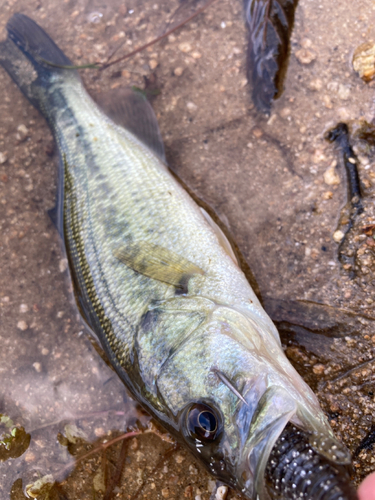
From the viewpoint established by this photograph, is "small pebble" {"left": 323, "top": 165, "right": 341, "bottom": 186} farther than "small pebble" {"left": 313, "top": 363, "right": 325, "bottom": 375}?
Yes

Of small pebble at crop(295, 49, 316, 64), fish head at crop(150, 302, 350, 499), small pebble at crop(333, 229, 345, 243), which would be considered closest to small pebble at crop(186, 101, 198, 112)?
small pebble at crop(295, 49, 316, 64)

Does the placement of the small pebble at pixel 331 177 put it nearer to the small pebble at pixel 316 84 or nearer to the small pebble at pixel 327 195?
the small pebble at pixel 327 195

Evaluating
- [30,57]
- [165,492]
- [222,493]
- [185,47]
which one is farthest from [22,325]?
[185,47]

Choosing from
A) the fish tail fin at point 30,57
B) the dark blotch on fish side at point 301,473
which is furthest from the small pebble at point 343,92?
the dark blotch on fish side at point 301,473

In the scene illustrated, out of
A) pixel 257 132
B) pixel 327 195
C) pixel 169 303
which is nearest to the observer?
pixel 169 303

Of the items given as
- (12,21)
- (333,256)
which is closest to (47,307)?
(333,256)

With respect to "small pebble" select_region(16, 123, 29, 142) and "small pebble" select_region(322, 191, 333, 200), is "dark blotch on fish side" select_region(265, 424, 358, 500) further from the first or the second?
"small pebble" select_region(16, 123, 29, 142)

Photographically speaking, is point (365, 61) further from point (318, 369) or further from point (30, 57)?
point (30, 57)
